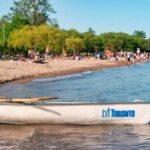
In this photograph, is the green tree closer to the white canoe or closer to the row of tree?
the row of tree

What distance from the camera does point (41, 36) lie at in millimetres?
83750

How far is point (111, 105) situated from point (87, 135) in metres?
1.29

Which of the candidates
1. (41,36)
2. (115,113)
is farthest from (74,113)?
(41,36)

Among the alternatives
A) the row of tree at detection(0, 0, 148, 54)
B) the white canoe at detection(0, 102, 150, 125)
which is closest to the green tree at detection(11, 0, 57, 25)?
the row of tree at detection(0, 0, 148, 54)

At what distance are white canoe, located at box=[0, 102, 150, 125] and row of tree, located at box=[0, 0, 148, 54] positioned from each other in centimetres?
6589

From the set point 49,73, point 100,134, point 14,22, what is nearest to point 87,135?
point 100,134

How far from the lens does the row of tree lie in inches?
3302

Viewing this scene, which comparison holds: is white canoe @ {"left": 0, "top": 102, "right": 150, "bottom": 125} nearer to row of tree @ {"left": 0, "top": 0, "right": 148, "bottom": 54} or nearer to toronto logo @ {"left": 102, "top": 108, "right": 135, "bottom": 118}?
toronto logo @ {"left": 102, "top": 108, "right": 135, "bottom": 118}

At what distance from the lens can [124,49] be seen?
5851 inches

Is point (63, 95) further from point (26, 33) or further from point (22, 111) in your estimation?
point (26, 33)

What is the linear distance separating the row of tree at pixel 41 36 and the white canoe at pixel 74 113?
6589 centimetres

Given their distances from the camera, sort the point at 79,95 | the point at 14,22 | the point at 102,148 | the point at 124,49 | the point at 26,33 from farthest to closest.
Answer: the point at 124,49
the point at 14,22
the point at 26,33
the point at 79,95
the point at 102,148

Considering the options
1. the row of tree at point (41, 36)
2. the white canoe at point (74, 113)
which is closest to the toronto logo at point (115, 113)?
the white canoe at point (74, 113)

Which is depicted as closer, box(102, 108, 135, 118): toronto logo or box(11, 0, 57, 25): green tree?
box(102, 108, 135, 118): toronto logo
